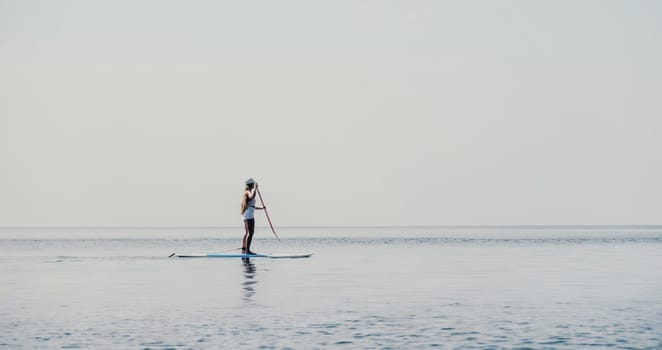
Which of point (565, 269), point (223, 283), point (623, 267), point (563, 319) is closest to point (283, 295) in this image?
point (223, 283)

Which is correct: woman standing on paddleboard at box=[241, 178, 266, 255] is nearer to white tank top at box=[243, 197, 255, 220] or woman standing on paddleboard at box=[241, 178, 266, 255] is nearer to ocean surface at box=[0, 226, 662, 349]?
white tank top at box=[243, 197, 255, 220]

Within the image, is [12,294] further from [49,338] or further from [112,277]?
[49,338]

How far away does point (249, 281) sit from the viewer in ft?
92.9

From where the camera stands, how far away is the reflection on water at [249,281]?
2297 centimetres

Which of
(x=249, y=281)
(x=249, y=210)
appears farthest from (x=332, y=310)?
(x=249, y=210)

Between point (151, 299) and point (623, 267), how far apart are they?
778 inches

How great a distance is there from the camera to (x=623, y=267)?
120 feet

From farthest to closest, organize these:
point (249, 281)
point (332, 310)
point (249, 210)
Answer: point (249, 210), point (249, 281), point (332, 310)

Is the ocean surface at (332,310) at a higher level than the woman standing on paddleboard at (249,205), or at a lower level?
lower

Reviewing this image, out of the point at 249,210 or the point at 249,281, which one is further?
the point at 249,210

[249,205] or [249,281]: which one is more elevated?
[249,205]

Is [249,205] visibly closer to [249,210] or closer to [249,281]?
[249,210]

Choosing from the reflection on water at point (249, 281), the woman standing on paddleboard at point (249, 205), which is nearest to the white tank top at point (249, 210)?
the woman standing on paddleboard at point (249, 205)

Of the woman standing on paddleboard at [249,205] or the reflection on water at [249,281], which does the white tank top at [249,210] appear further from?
the reflection on water at [249,281]
